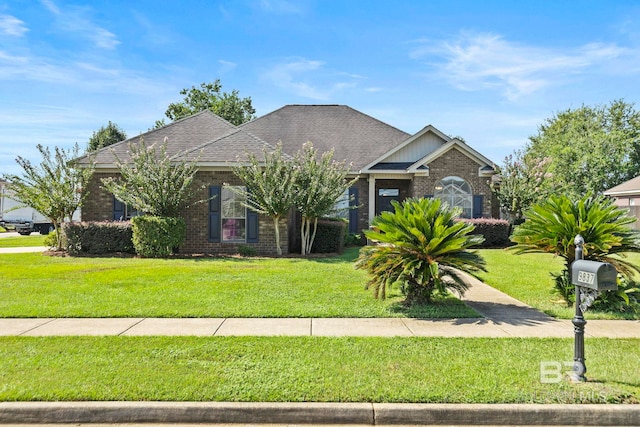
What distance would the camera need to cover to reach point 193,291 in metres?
9.13

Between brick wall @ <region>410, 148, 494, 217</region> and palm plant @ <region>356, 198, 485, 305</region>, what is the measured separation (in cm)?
1288

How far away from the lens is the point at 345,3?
1073cm

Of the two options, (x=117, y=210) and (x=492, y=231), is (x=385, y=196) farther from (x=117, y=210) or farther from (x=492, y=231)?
(x=117, y=210)

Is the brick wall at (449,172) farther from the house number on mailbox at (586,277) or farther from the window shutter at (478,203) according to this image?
the house number on mailbox at (586,277)

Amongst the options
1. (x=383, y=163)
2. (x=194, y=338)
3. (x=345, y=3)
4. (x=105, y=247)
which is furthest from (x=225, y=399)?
(x=383, y=163)

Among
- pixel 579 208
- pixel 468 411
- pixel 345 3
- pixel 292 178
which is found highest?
pixel 345 3

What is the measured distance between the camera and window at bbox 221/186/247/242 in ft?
54.0

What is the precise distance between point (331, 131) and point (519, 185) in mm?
9543

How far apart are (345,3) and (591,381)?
909 centimetres

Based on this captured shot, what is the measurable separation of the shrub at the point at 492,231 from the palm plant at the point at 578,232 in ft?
36.6

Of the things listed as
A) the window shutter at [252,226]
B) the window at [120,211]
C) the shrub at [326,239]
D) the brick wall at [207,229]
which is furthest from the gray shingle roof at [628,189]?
the window at [120,211]

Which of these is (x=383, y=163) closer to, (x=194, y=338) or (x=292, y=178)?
(x=292, y=178)

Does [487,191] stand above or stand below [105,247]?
above

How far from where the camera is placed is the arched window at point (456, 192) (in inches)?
816
